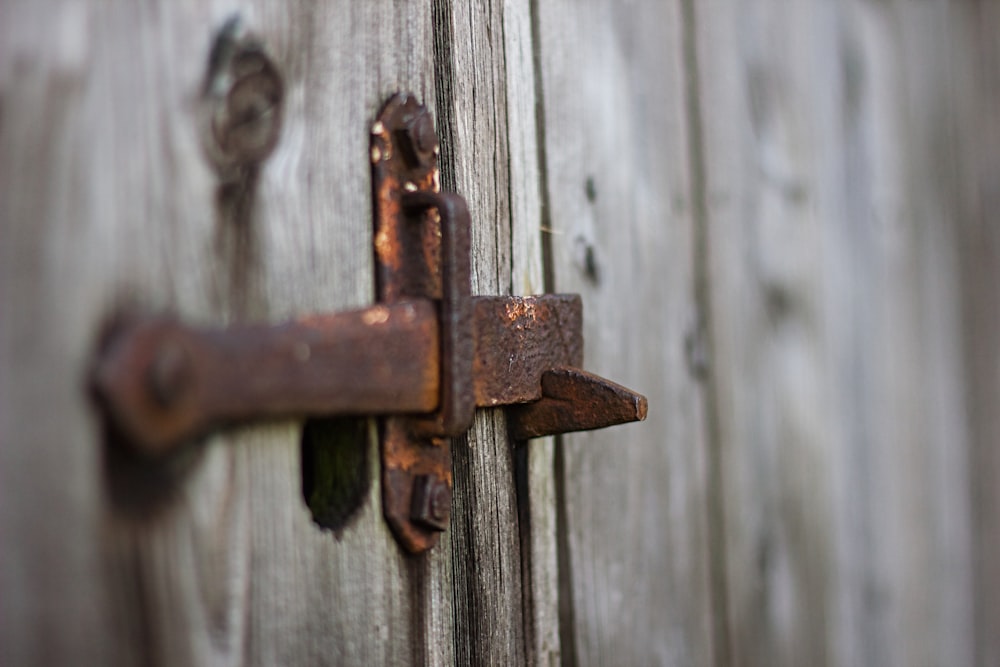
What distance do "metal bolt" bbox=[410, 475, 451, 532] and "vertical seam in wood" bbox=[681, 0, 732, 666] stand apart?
482mm

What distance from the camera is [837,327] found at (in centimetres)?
121

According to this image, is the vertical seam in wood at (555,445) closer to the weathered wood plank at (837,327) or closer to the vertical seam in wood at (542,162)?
the vertical seam in wood at (542,162)

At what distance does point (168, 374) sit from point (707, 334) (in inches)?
28.5

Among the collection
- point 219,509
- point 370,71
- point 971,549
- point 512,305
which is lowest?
point 971,549

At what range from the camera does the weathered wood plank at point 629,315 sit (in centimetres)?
77

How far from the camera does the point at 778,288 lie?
1.08 m

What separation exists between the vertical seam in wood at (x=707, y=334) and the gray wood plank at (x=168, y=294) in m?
0.48

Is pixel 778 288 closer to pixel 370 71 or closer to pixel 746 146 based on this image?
pixel 746 146

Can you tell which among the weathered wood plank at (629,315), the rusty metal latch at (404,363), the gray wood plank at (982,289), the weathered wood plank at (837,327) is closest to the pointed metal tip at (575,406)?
the rusty metal latch at (404,363)

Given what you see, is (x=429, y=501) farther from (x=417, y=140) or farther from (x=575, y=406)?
(x=417, y=140)

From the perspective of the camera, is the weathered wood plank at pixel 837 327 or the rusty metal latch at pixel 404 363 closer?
the rusty metal latch at pixel 404 363

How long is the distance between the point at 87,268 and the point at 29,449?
0.08 metres

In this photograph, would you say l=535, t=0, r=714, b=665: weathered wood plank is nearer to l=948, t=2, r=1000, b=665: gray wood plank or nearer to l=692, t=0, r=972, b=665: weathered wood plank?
l=692, t=0, r=972, b=665: weathered wood plank

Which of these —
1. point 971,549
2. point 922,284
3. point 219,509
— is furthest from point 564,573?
point 971,549
